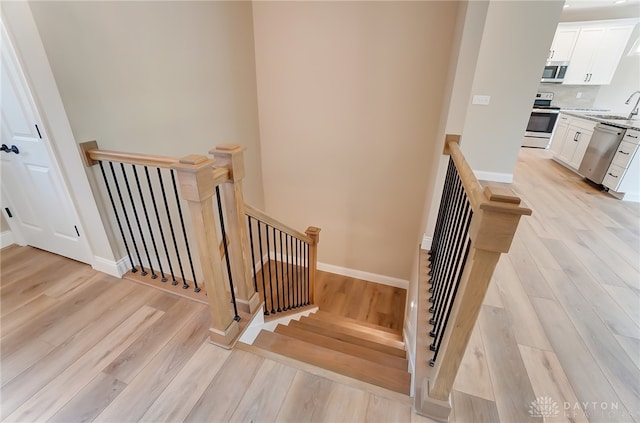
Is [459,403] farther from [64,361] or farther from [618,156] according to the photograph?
[618,156]

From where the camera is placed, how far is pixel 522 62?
3.56 meters

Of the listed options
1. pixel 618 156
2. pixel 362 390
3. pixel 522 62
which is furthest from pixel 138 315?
pixel 618 156

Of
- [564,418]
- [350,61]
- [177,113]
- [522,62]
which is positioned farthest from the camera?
[522,62]

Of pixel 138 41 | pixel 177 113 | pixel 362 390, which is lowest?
pixel 362 390

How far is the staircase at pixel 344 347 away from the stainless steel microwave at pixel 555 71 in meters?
6.76

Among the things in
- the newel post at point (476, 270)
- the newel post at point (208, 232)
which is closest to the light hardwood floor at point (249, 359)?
the newel post at point (208, 232)

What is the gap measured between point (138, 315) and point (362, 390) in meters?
1.45

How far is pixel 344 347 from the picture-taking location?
223 cm

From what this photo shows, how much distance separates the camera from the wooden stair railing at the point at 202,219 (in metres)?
1.34

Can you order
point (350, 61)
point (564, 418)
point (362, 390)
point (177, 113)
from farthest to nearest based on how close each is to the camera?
point (350, 61) < point (177, 113) < point (362, 390) < point (564, 418)

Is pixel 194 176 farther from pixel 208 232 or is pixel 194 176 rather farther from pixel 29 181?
pixel 29 181

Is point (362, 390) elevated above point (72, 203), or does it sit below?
below

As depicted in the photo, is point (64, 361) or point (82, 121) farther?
point (82, 121)

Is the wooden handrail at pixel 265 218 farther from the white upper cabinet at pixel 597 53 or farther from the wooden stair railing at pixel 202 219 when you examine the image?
the white upper cabinet at pixel 597 53
